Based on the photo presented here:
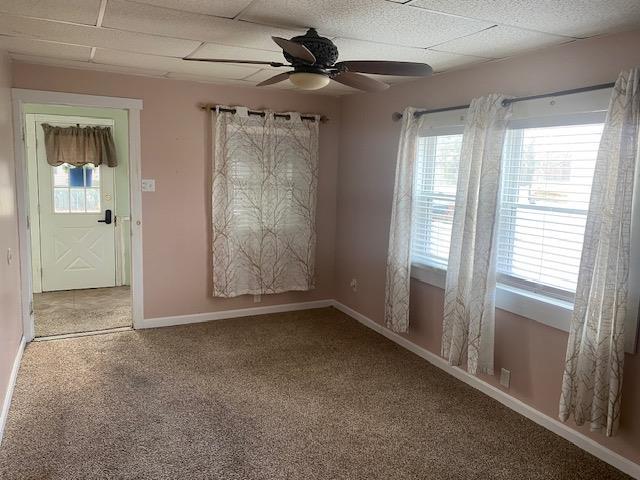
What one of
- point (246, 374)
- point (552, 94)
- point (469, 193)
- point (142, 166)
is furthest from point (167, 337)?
point (552, 94)

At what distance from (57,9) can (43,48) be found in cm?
110

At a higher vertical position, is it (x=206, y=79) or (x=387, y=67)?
(x=206, y=79)

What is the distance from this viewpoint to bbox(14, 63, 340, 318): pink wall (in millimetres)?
4434

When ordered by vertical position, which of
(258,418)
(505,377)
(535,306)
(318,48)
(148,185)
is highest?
(318,48)

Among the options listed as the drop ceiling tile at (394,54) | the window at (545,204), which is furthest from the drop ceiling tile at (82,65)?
the window at (545,204)

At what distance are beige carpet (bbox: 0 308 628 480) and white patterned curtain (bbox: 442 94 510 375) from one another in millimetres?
385

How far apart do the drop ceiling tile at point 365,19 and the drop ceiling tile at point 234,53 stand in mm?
640

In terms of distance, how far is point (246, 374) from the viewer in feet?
12.2

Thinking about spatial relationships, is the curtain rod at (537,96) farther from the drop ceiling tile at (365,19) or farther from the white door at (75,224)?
the white door at (75,224)

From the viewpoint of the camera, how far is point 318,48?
8.43ft

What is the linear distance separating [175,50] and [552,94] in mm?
2377

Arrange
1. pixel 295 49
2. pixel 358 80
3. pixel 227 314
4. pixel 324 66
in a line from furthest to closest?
pixel 227 314
pixel 358 80
pixel 324 66
pixel 295 49

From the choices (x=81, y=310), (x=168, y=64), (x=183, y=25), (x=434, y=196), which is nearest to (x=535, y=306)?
(x=434, y=196)

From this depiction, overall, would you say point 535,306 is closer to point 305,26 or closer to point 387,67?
point 387,67
